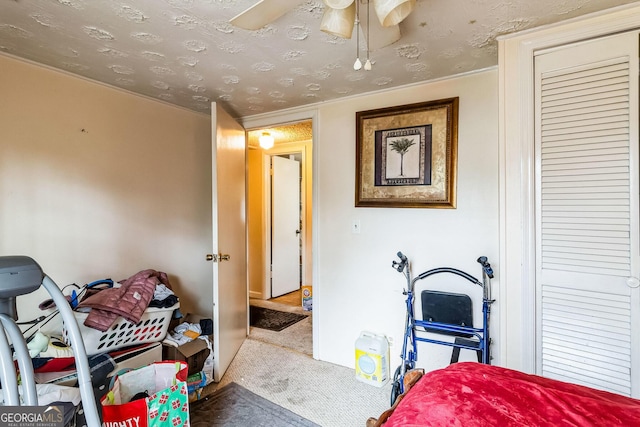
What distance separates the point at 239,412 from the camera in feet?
6.59

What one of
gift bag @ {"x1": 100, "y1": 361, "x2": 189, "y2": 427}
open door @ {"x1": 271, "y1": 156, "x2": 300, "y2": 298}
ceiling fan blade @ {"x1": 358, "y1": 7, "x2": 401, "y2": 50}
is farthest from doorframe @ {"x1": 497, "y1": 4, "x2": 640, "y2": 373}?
open door @ {"x1": 271, "y1": 156, "x2": 300, "y2": 298}

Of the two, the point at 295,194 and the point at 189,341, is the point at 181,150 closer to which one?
the point at 189,341

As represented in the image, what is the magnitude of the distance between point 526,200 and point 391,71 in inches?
44.1

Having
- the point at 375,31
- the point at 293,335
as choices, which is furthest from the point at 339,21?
the point at 293,335

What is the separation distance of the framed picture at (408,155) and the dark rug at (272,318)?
71.3 inches

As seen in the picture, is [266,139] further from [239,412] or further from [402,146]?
[239,412]

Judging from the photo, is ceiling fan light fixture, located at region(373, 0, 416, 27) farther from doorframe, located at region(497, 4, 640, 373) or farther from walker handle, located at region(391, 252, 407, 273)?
walker handle, located at region(391, 252, 407, 273)

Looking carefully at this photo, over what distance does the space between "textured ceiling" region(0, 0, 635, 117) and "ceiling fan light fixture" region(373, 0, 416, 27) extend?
0.30 m

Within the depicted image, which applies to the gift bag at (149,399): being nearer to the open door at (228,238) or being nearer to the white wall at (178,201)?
the open door at (228,238)

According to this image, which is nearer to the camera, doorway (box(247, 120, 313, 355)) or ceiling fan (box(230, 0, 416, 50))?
ceiling fan (box(230, 0, 416, 50))

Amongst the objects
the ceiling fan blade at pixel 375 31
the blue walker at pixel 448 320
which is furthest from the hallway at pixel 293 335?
the ceiling fan blade at pixel 375 31

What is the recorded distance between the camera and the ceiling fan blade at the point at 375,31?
4.25ft

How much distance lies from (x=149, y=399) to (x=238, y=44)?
1.76m

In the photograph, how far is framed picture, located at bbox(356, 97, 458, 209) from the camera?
7.09ft
